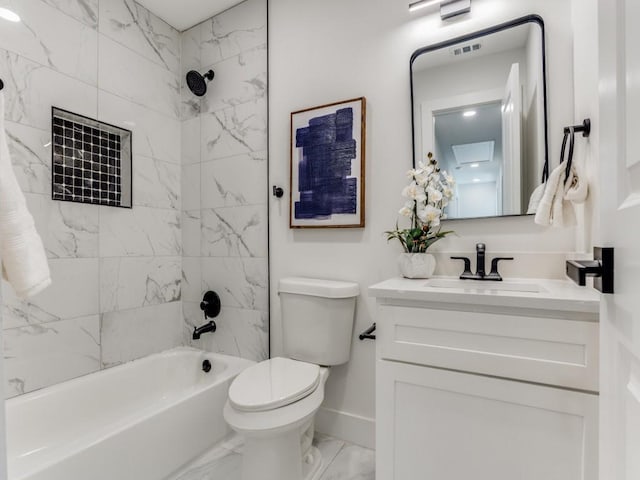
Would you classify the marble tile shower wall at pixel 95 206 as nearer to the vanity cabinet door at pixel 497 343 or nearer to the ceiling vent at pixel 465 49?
the vanity cabinet door at pixel 497 343

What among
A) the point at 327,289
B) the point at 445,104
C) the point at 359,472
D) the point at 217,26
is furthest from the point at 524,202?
the point at 217,26

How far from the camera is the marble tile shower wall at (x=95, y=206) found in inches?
61.2

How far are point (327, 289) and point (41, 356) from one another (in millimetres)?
1414

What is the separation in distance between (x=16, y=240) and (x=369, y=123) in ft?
4.88

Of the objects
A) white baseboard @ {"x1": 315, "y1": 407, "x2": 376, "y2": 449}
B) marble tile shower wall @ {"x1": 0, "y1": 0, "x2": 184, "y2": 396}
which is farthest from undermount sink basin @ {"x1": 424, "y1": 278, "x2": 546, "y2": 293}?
marble tile shower wall @ {"x1": 0, "y1": 0, "x2": 184, "y2": 396}

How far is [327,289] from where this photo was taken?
1621 millimetres

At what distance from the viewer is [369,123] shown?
1715mm

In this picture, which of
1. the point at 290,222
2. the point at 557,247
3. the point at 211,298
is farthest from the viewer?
the point at 211,298

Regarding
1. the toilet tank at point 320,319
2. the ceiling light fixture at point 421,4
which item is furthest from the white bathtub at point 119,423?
the ceiling light fixture at point 421,4

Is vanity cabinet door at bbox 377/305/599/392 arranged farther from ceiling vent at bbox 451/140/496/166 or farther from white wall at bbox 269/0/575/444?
ceiling vent at bbox 451/140/496/166

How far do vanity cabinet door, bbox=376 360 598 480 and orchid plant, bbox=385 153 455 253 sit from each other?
58cm

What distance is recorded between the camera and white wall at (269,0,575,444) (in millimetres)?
1354

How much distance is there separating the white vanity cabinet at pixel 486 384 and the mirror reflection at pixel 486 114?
47cm

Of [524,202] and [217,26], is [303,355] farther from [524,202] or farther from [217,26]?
[217,26]
